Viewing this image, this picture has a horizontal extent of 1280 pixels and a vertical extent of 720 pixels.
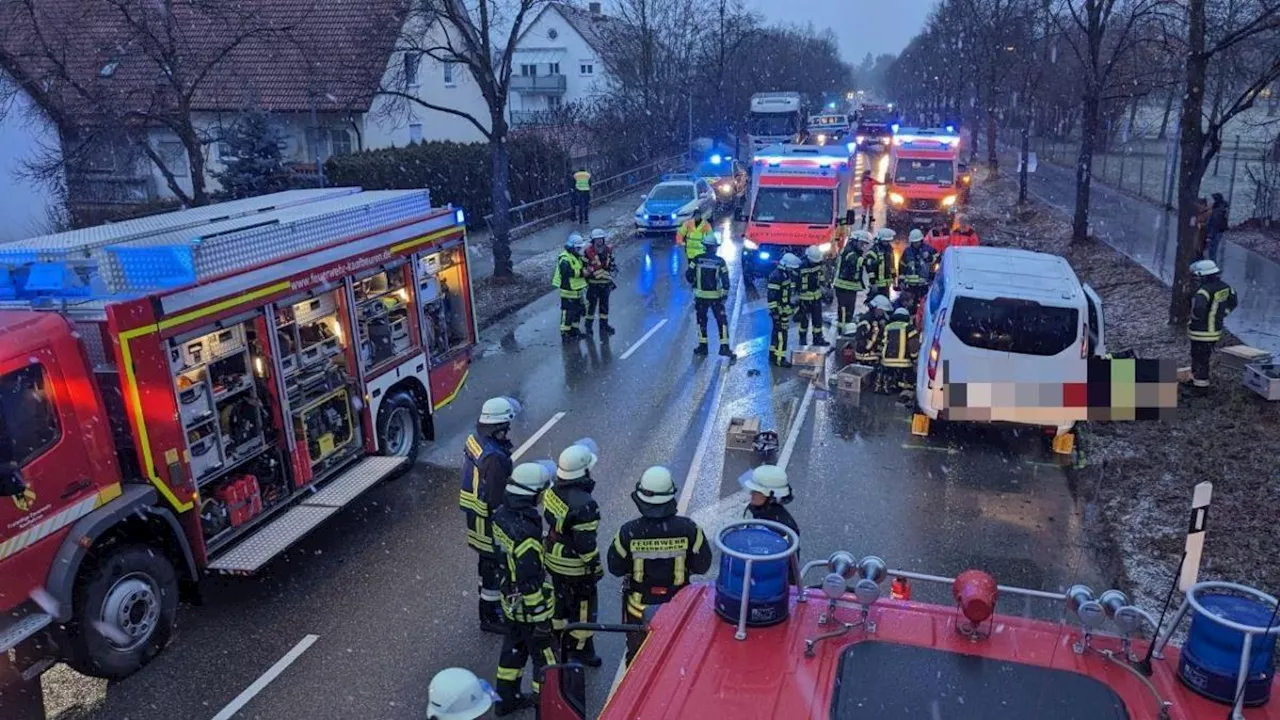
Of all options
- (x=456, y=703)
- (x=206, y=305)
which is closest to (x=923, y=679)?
(x=456, y=703)

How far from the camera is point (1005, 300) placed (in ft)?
29.3

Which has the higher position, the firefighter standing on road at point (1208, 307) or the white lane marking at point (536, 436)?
the firefighter standing on road at point (1208, 307)

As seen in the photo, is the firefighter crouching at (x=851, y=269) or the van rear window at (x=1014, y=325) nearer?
the van rear window at (x=1014, y=325)

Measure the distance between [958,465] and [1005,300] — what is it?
1.83 meters

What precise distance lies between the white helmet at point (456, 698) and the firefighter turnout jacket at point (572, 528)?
6.48 ft

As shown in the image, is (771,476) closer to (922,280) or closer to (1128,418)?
(1128,418)

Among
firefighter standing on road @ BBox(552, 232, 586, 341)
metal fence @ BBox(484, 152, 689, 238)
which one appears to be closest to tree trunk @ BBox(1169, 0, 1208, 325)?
firefighter standing on road @ BBox(552, 232, 586, 341)

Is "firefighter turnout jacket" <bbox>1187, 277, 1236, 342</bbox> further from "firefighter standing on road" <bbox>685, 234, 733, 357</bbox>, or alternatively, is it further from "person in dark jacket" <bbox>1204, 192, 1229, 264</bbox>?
"person in dark jacket" <bbox>1204, 192, 1229, 264</bbox>

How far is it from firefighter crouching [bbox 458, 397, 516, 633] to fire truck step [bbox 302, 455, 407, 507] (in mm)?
2023

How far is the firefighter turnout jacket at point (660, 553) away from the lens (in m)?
5.05

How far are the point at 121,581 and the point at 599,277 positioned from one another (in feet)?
29.2

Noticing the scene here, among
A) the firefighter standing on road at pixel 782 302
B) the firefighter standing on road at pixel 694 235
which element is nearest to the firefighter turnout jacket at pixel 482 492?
the firefighter standing on road at pixel 782 302

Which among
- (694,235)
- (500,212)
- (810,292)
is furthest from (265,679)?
(500,212)

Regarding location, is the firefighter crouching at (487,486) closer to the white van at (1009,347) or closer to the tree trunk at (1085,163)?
the white van at (1009,347)
